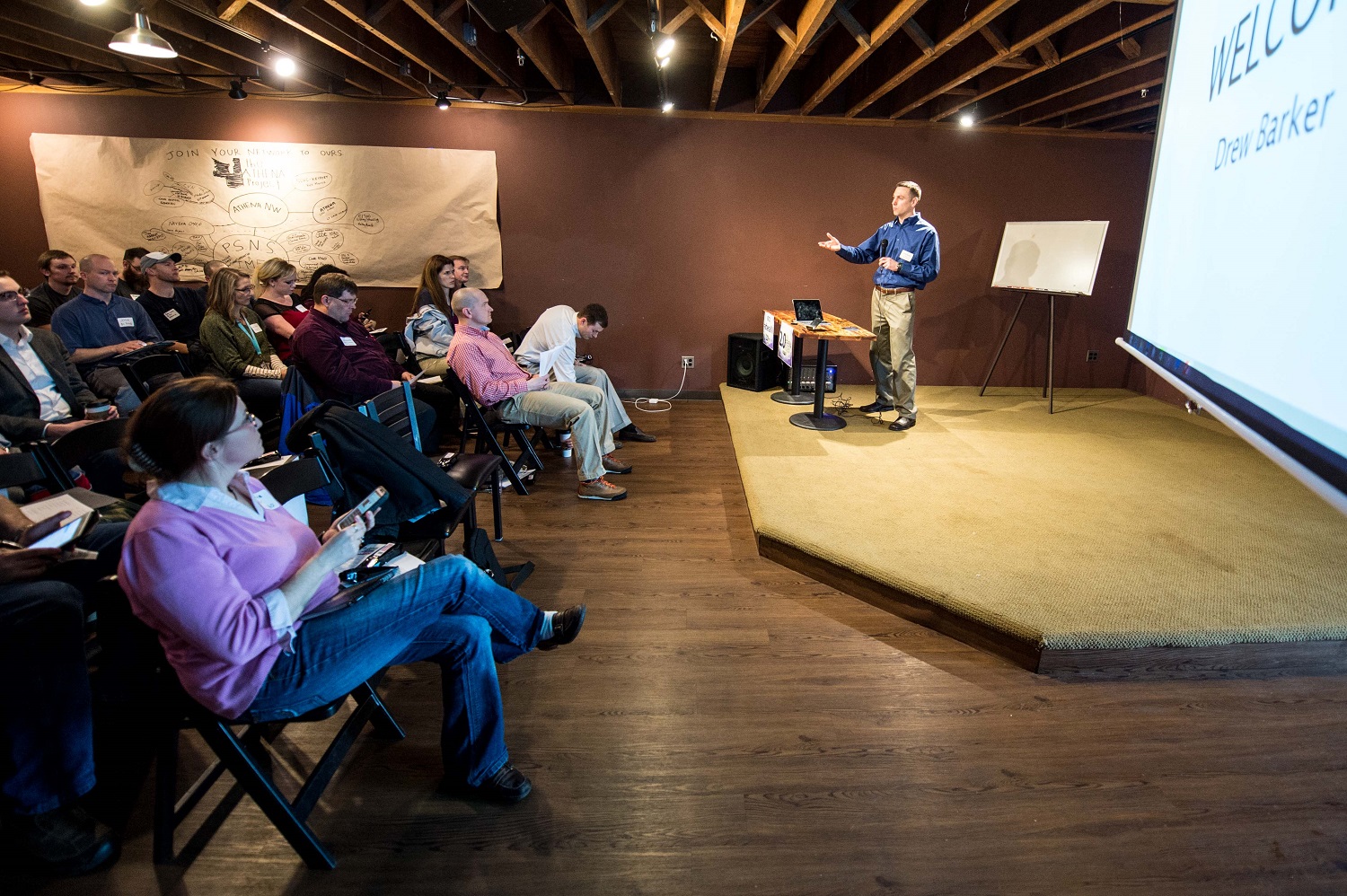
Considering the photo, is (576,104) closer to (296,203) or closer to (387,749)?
(296,203)


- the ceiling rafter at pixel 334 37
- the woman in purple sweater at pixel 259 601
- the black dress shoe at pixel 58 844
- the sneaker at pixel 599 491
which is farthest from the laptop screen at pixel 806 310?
the black dress shoe at pixel 58 844

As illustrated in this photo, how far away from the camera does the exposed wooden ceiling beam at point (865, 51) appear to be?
3.02m

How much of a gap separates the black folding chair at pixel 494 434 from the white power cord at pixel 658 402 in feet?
5.88

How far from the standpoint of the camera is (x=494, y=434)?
12.8 ft

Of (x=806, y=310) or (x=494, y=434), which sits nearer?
(x=494, y=434)

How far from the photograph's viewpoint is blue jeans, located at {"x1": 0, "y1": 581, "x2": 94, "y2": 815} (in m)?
1.47

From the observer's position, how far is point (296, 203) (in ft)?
18.3

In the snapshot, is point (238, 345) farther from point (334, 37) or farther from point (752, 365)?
point (752, 365)

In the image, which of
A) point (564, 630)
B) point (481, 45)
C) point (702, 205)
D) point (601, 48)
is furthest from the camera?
point (702, 205)

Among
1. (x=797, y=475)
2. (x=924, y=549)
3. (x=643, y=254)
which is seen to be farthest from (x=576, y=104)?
(x=924, y=549)

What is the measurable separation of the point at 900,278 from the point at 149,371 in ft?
15.8

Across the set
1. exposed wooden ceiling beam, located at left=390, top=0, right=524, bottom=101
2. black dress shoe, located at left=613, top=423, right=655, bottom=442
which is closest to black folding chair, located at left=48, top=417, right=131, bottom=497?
exposed wooden ceiling beam, located at left=390, top=0, right=524, bottom=101

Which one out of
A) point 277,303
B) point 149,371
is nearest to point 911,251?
point 277,303

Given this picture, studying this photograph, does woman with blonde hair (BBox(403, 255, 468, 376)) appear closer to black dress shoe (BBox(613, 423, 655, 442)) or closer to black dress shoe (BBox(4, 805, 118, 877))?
black dress shoe (BBox(613, 423, 655, 442))
